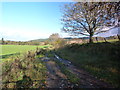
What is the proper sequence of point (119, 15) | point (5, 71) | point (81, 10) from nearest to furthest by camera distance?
point (5, 71)
point (119, 15)
point (81, 10)

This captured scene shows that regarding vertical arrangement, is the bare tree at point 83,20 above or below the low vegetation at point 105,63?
above

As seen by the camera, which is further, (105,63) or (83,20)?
(83,20)

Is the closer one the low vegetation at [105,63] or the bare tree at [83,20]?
the low vegetation at [105,63]

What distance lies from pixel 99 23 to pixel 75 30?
3.93m

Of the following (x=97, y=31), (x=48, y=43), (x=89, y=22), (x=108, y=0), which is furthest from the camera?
(x=48, y=43)

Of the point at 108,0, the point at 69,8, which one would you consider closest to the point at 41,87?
the point at 108,0

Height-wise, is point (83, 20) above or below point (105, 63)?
above

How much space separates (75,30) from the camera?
37.6 feet

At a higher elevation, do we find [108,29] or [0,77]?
[108,29]

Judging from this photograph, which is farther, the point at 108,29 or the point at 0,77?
the point at 108,29

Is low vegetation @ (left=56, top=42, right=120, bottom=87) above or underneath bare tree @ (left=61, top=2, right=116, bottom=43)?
underneath

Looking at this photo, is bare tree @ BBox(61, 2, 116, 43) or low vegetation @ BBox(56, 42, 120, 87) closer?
low vegetation @ BBox(56, 42, 120, 87)

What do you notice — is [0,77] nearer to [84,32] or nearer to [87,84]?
[87,84]

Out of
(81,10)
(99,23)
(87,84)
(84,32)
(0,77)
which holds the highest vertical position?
(81,10)
